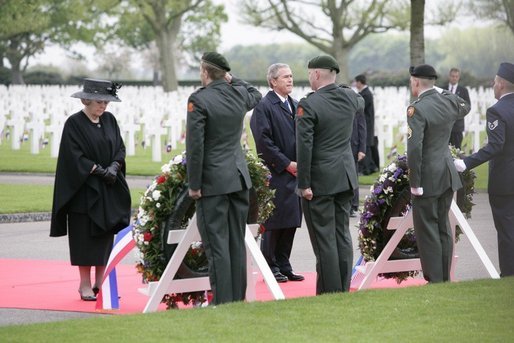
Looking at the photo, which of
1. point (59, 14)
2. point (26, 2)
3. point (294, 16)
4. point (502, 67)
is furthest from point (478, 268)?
point (59, 14)

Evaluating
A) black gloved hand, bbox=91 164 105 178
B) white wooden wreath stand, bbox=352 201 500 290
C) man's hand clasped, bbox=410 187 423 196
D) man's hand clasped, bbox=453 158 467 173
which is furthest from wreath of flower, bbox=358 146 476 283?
black gloved hand, bbox=91 164 105 178

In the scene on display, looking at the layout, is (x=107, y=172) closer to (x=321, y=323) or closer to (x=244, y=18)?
(x=321, y=323)

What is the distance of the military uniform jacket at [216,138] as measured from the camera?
8.19 metres

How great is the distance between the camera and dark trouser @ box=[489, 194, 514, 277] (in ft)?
32.3

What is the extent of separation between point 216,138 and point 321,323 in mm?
1608

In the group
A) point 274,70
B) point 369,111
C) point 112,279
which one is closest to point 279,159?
point 274,70

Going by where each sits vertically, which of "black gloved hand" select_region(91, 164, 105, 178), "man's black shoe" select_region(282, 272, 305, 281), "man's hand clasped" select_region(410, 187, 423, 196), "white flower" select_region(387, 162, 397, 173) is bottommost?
"man's black shoe" select_region(282, 272, 305, 281)

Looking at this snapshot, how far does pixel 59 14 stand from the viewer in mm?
75250

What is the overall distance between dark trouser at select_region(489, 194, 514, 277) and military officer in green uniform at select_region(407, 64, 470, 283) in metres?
0.66

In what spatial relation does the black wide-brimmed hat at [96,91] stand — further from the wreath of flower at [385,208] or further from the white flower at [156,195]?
the wreath of flower at [385,208]

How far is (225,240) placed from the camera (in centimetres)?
841

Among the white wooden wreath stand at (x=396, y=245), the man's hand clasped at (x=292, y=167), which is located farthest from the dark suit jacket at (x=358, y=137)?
the white wooden wreath stand at (x=396, y=245)

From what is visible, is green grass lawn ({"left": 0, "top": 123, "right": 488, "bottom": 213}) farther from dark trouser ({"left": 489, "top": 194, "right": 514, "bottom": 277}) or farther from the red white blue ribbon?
dark trouser ({"left": 489, "top": 194, "right": 514, "bottom": 277})

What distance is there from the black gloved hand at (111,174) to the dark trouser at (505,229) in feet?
10.3
